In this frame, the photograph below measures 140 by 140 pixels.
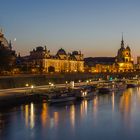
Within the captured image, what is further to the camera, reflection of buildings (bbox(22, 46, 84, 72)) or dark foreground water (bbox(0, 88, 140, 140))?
reflection of buildings (bbox(22, 46, 84, 72))

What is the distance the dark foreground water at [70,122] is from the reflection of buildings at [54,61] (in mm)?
41644

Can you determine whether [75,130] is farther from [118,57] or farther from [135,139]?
[118,57]

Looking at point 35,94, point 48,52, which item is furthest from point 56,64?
point 35,94

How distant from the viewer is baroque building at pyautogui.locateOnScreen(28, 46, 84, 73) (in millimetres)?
77000

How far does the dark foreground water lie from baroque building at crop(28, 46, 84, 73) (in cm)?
4164

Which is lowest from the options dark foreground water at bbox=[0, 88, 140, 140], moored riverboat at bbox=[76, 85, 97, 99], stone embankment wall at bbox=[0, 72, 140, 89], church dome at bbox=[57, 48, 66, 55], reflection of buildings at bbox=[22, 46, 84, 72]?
dark foreground water at bbox=[0, 88, 140, 140]

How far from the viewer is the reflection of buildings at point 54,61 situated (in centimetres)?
7700

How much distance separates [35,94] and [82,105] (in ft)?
13.7

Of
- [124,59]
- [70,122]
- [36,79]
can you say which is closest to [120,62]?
[124,59]

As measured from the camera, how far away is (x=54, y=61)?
264ft

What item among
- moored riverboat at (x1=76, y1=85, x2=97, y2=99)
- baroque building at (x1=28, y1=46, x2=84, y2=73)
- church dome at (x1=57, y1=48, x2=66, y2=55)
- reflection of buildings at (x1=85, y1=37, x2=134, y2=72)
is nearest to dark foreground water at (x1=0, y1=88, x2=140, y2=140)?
moored riverboat at (x1=76, y1=85, x2=97, y2=99)

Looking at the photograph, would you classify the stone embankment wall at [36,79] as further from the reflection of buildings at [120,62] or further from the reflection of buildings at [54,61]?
the reflection of buildings at [120,62]

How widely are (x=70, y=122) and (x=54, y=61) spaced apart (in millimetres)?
56541

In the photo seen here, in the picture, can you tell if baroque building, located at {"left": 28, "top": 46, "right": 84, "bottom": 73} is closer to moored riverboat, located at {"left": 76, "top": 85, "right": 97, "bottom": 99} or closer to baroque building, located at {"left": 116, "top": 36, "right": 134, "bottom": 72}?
baroque building, located at {"left": 116, "top": 36, "right": 134, "bottom": 72}
